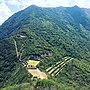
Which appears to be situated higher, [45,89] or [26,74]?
[45,89]

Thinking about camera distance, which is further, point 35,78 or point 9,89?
point 35,78

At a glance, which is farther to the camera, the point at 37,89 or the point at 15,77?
the point at 15,77

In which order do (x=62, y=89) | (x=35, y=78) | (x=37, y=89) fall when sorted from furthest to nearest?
(x=35, y=78), (x=62, y=89), (x=37, y=89)

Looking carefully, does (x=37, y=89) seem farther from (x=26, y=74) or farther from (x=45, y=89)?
(x=26, y=74)

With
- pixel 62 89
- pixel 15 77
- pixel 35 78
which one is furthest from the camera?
pixel 15 77

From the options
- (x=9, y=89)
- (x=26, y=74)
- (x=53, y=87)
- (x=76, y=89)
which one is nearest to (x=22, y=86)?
(x=9, y=89)

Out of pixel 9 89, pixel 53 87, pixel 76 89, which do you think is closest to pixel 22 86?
pixel 9 89

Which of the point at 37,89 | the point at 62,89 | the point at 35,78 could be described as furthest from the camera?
the point at 35,78

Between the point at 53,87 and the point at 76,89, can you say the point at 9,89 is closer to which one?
the point at 53,87

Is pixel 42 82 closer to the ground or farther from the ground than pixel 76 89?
farther from the ground
